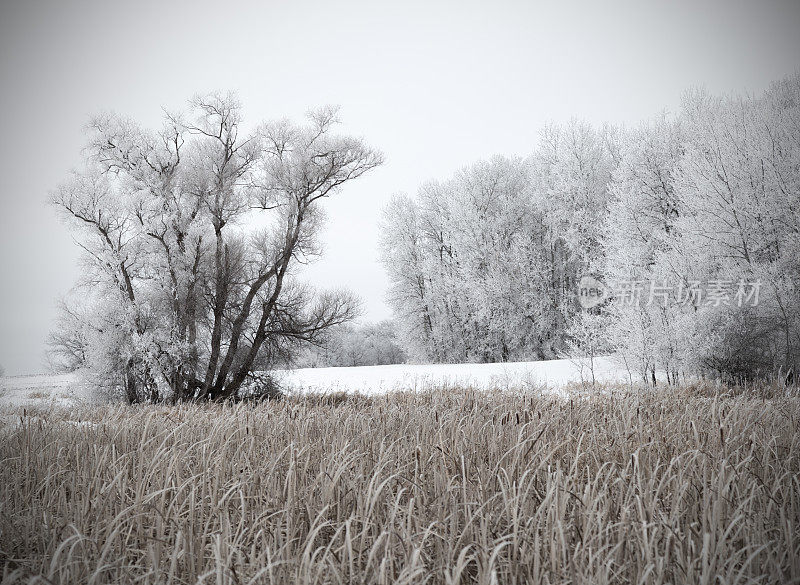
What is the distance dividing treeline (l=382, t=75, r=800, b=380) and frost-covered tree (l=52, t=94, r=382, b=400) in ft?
27.5

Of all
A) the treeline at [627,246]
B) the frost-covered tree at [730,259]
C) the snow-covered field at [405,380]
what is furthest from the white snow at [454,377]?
the frost-covered tree at [730,259]

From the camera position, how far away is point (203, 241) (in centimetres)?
1138

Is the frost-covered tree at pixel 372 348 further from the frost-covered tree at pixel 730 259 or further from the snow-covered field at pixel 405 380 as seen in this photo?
the frost-covered tree at pixel 730 259

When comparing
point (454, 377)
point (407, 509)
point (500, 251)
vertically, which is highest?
point (500, 251)

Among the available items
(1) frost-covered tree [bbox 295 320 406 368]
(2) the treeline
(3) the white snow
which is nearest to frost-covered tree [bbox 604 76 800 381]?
(2) the treeline

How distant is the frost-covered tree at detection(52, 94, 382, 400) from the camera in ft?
33.2

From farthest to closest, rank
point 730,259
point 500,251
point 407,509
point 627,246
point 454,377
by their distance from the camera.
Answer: point 500,251
point 627,246
point 454,377
point 730,259
point 407,509

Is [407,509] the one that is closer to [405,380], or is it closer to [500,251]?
[405,380]

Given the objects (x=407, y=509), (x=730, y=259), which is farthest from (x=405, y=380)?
(x=407, y=509)

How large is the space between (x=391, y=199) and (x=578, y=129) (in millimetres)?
9861

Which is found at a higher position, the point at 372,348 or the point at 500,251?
the point at 500,251

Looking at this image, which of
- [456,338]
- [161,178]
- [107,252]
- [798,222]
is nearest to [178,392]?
[107,252]

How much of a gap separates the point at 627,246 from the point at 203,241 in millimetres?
14190

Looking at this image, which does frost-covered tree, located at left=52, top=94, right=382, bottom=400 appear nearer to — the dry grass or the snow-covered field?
the snow-covered field
